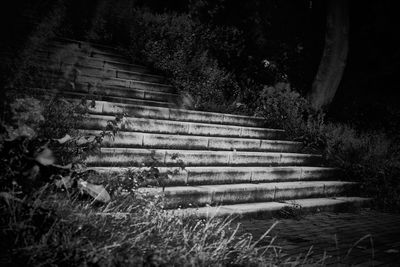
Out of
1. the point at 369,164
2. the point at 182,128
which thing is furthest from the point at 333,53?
the point at 182,128

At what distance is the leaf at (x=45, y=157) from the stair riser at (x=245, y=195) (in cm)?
171

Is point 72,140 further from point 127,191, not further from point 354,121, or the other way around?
point 354,121

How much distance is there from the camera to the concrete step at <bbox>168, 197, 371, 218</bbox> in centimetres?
520

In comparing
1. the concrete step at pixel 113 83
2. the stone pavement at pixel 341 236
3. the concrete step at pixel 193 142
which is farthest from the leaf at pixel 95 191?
the concrete step at pixel 113 83

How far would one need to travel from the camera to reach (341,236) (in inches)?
208

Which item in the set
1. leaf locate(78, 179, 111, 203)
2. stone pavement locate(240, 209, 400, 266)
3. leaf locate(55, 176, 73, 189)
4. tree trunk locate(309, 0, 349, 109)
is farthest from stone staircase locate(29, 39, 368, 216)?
tree trunk locate(309, 0, 349, 109)

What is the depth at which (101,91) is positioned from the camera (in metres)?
7.33

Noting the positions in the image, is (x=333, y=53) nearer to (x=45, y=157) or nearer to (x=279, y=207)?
(x=279, y=207)

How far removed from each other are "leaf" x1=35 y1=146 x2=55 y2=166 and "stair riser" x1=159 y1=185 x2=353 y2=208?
5.61 feet

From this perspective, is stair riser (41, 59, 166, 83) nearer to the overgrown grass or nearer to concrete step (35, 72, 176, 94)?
concrete step (35, 72, 176, 94)

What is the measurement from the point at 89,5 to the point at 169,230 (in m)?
7.99

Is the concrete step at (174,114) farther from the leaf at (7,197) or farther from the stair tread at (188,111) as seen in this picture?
the leaf at (7,197)

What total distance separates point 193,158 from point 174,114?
1.46 meters

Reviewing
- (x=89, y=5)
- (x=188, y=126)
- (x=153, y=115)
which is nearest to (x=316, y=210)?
(x=188, y=126)
